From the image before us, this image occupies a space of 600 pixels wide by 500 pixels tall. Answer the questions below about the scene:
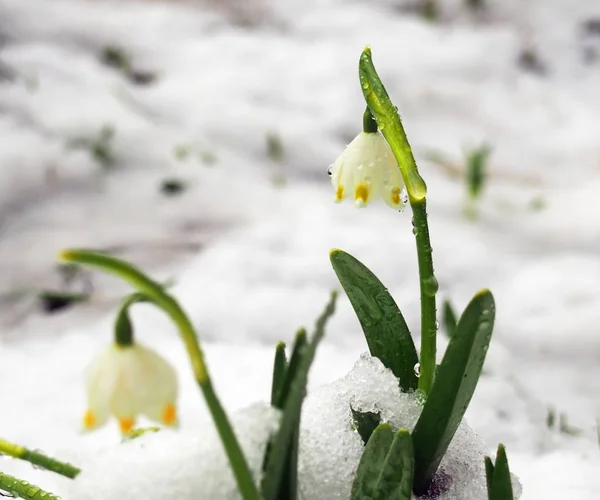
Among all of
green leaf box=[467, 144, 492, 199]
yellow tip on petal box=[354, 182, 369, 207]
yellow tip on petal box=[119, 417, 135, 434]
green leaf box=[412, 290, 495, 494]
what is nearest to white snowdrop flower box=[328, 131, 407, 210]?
yellow tip on petal box=[354, 182, 369, 207]

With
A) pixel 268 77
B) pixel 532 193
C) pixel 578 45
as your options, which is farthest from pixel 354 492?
pixel 578 45

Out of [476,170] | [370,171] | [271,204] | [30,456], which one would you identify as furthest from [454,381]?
[271,204]

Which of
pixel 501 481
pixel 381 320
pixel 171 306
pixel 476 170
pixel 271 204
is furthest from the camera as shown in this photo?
pixel 271 204

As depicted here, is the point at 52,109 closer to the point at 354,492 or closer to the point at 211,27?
the point at 211,27

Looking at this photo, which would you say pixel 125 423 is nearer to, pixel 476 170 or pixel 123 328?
pixel 123 328

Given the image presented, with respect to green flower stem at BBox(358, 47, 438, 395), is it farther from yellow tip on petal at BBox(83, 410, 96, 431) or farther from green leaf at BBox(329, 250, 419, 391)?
yellow tip on petal at BBox(83, 410, 96, 431)

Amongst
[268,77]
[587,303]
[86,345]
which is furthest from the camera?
[268,77]

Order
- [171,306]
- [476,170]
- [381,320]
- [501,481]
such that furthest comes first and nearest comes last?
[476,170]
[381,320]
[501,481]
[171,306]
